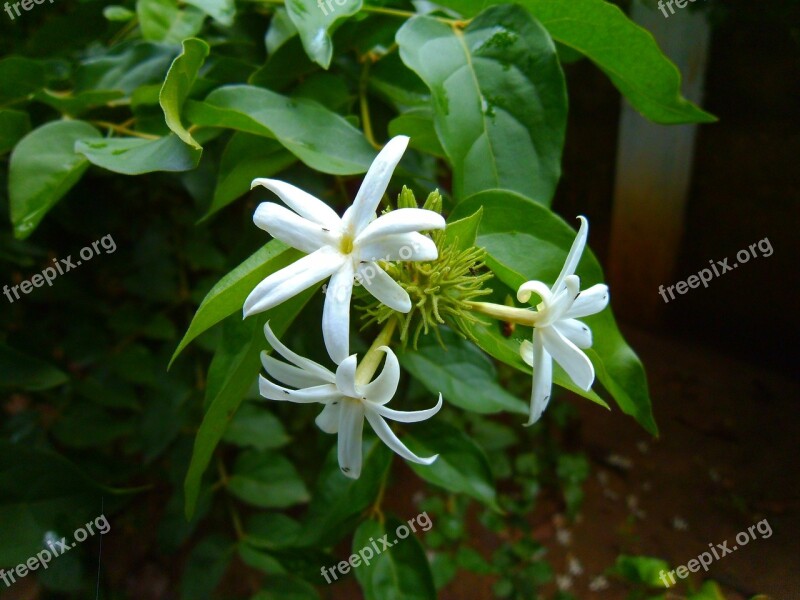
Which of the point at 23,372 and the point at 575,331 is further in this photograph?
the point at 23,372

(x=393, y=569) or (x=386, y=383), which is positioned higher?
(x=386, y=383)

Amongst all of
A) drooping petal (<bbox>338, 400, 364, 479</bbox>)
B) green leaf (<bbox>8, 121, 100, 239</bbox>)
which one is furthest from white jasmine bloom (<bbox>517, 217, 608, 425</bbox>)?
green leaf (<bbox>8, 121, 100, 239</bbox>)

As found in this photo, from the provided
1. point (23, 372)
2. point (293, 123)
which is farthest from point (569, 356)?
point (23, 372)

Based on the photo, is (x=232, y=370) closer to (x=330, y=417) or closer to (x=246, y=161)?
(x=330, y=417)

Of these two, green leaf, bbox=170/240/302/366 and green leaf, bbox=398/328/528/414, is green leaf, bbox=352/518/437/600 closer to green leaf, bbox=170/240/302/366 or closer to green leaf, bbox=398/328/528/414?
green leaf, bbox=398/328/528/414

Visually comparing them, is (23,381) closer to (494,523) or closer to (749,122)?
(494,523)

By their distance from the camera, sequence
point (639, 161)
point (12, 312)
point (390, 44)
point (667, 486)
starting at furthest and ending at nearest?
point (639, 161)
point (667, 486)
point (12, 312)
point (390, 44)

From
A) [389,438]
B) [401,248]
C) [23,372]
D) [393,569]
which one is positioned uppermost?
[401,248]

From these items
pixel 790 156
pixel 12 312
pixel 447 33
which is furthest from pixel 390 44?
pixel 790 156

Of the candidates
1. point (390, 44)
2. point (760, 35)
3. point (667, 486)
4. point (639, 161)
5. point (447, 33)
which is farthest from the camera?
point (639, 161)
